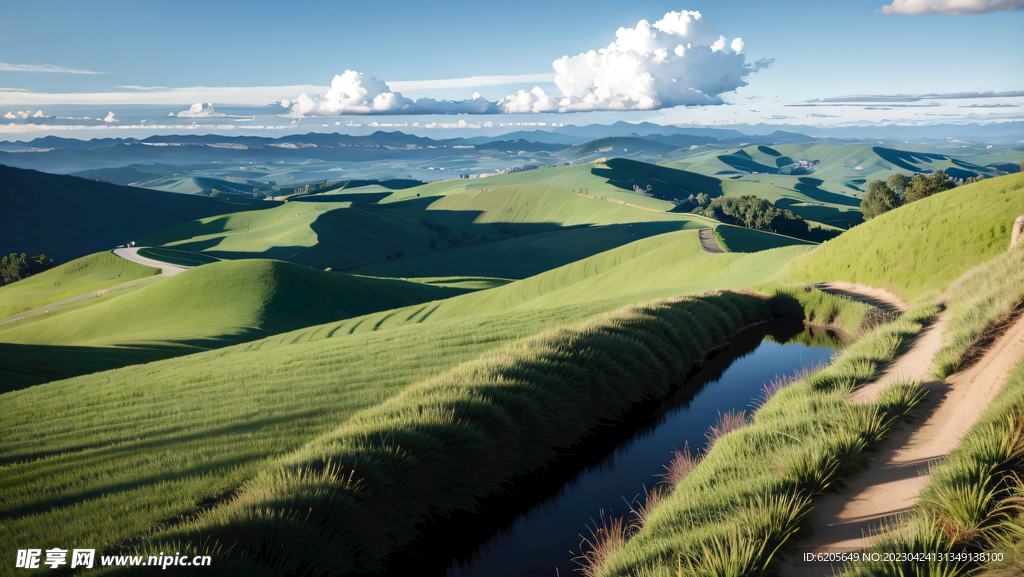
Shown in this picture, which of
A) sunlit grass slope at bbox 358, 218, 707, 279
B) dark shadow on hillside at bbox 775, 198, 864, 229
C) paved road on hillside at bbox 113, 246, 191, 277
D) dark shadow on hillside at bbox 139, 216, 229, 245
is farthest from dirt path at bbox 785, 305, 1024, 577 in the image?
dark shadow on hillside at bbox 139, 216, 229, 245

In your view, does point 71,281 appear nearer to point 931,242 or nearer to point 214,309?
point 214,309

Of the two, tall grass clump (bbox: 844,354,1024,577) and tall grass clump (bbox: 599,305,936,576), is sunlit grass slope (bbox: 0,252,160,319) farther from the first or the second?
tall grass clump (bbox: 844,354,1024,577)

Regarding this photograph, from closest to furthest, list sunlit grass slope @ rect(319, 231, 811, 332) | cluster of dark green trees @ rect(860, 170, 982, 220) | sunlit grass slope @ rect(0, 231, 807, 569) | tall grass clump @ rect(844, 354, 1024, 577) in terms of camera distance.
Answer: tall grass clump @ rect(844, 354, 1024, 577) < sunlit grass slope @ rect(0, 231, 807, 569) < sunlit grass slope @ rect(319, 231, 811, 332) < cluster of dark green trees @ rect(860, 170, 982, 220)

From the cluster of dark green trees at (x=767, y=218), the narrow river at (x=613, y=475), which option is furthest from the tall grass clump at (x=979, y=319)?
the cluster of dark green trees at (x=767, y=218)

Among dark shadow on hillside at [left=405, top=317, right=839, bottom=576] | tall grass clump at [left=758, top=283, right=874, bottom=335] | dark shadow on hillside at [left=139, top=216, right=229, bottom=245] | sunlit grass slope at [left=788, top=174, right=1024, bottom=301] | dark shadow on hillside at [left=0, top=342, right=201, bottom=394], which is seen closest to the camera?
dark shadow on hillside at [left=405, top=317, right=839, bottom=576]

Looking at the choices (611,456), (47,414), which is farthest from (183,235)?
(611,456)

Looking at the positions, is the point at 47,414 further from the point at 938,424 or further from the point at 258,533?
the point at 938,424
